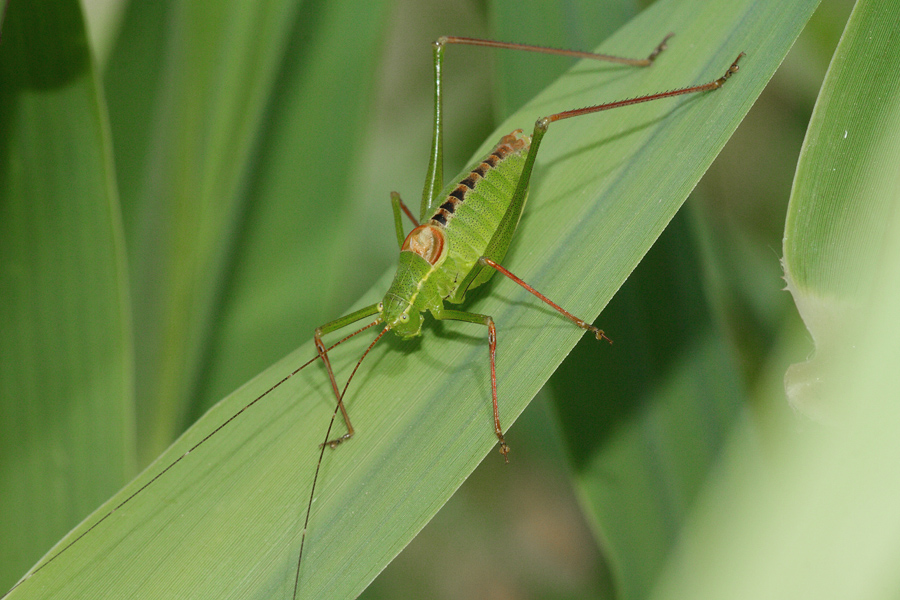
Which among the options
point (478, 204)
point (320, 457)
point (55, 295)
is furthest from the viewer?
point (478, 204)

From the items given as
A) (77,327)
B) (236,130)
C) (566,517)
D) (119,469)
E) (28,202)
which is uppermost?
(236,130)

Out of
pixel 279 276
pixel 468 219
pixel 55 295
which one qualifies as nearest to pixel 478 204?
pixel 468 219

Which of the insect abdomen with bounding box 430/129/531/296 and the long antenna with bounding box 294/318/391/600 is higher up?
the insect abdomen with bounding box 430/129/531/296

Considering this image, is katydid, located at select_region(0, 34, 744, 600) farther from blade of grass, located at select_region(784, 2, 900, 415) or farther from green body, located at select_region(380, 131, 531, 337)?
blade of grass, located at select_region(784, 2, 900, 415)

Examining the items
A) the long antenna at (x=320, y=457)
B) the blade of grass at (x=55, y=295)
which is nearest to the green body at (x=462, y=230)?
the long antenna at (x=320, y=457)

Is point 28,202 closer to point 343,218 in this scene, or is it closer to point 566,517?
point 343,218

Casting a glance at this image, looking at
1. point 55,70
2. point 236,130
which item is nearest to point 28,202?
point 55,70

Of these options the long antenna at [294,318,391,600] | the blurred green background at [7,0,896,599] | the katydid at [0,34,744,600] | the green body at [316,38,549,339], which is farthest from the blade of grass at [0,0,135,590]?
the green body at [316,38,549,339]

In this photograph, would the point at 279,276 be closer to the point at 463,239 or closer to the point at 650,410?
the point at 463,239
